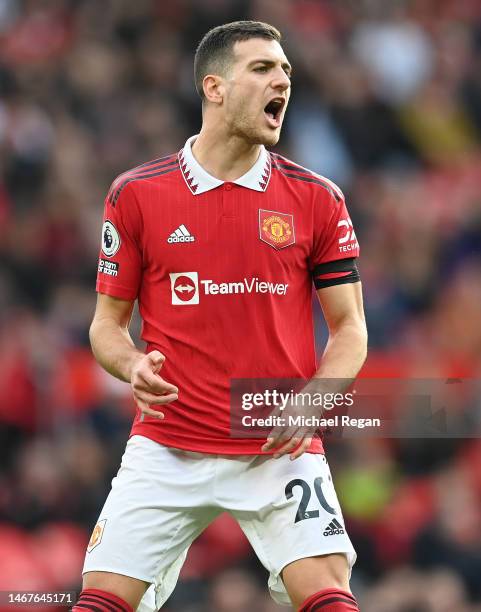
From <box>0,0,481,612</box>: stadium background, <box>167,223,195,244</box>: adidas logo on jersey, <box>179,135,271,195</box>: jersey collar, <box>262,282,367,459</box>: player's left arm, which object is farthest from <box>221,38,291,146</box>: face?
<box>0,0,481,612</box>: stadium background

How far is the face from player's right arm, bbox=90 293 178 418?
2.77 ft

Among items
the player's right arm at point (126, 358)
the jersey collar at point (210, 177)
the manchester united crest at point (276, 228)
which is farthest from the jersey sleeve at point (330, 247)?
the player's right arm at point (126, 358)

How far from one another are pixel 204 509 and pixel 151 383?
2.18 ft

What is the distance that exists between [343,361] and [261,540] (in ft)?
2.45

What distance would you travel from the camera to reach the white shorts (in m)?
4.94

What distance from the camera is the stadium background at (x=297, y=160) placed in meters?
8.62

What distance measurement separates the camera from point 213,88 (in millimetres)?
5414

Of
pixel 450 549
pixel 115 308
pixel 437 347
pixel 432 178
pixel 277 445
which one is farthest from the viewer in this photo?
pixel 432 178

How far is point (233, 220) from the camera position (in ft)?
17.1

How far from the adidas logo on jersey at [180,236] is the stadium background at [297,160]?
317cm

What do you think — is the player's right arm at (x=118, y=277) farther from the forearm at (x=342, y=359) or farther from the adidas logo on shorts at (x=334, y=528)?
the adidas logo on shorts at (x=334, y=528)

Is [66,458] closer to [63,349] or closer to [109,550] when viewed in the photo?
[63,349]

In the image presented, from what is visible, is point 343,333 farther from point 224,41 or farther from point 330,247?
point 224,41

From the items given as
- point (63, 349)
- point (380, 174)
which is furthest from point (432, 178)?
point (63, 349)
